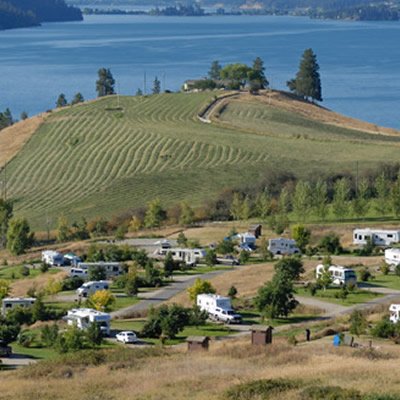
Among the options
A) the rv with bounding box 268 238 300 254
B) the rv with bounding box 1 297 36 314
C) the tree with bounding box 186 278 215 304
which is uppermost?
the tree with bounding box 186 278 215 304

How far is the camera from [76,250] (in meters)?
49.1

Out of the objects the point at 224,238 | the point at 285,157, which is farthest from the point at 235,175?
the point at 224,238

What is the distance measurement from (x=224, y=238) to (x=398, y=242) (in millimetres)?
8922

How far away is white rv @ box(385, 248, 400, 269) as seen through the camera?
39.4 meters

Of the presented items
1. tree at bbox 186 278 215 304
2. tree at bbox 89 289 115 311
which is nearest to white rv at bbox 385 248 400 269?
tree at bbox 186 278 215 304

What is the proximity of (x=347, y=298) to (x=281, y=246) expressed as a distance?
10.6 m

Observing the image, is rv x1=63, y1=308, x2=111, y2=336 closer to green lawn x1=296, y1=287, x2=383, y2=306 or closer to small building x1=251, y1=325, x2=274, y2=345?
small building x1=251, y1=325, x2=274, y2=345

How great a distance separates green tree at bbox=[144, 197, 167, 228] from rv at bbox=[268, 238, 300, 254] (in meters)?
13.1

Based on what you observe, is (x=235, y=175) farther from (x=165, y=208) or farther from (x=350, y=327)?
(x=350, y=327)

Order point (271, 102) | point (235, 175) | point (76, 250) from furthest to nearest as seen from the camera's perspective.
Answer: point (271, 102), point (235, 175), point (76, 250)

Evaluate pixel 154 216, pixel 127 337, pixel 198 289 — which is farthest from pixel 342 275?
pixel 154 216

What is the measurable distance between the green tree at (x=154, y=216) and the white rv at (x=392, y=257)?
19.6m

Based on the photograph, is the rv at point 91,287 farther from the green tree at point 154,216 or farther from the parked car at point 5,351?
the green tree at point 154,216

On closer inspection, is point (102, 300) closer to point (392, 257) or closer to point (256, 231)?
point (392, 257)
